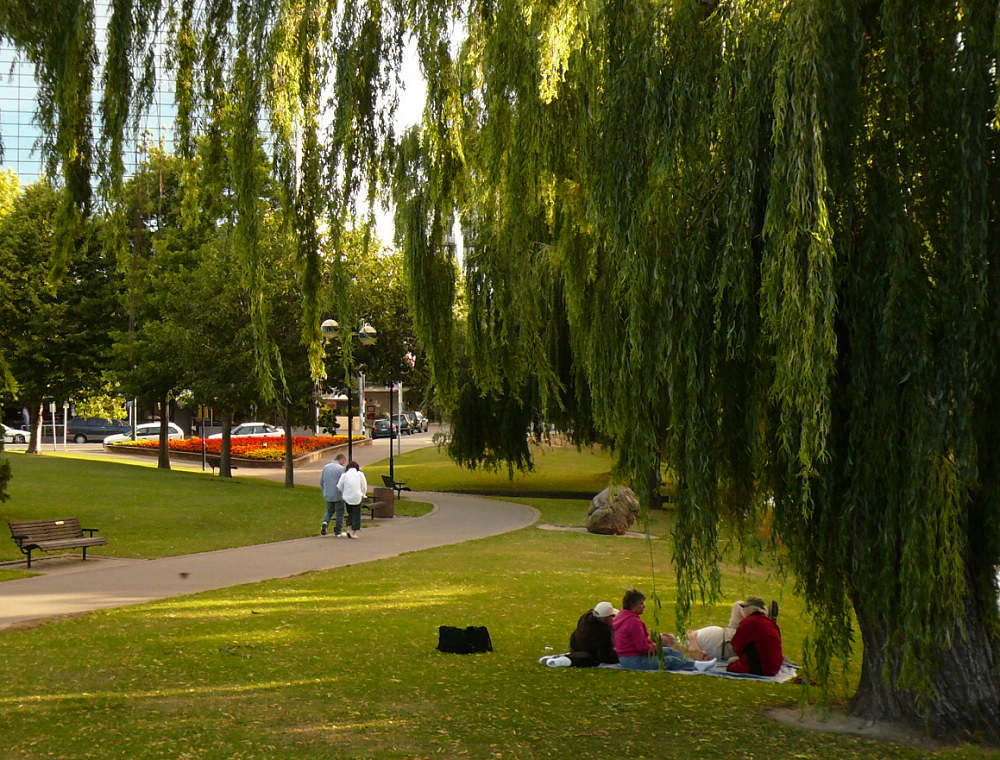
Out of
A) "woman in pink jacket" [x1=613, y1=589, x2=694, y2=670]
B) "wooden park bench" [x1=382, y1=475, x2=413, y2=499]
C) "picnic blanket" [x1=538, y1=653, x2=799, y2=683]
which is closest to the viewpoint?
"picnic blanket" [x1=538, y1=653, x2=799, y2=683]

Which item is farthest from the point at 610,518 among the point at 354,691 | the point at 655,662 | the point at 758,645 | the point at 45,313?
the point at 45,313

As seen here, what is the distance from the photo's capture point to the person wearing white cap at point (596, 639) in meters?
11.4

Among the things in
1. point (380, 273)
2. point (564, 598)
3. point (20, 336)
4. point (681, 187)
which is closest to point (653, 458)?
point (681, 187)

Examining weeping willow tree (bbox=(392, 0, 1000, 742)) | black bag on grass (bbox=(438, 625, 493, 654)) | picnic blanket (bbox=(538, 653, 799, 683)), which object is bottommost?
picnic blanket (bbox=(538, 653, 799, 683))

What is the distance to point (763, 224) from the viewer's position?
7586 millimetres

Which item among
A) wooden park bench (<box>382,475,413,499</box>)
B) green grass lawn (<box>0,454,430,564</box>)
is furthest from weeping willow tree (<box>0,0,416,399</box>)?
wooden park bench (<box>382,475,413,499</box>)

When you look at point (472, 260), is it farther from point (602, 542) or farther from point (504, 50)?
point (602, 542)

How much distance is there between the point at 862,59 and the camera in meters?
7.77

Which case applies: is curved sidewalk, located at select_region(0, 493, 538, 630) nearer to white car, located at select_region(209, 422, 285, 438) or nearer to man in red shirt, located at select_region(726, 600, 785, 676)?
man in red shirt, located at select_region(726, 600, 785, 676)

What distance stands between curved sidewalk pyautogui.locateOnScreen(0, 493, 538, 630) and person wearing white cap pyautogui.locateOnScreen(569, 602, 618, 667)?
21.6 feet

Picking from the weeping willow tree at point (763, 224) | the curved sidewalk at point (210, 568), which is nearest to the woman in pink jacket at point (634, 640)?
the weeping willow tree at point (763, 224)

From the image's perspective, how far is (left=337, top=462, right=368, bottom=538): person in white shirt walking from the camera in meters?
22.9

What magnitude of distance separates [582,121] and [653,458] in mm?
2786

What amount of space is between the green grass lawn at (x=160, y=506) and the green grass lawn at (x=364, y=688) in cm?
647
